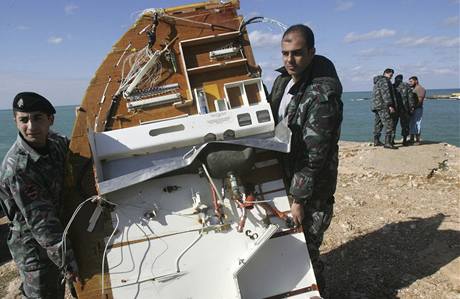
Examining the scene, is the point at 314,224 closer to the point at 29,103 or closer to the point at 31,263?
the point at 31,263

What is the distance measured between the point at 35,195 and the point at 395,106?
968 cm

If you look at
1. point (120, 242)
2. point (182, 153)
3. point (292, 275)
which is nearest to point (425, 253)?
point (292, 275)

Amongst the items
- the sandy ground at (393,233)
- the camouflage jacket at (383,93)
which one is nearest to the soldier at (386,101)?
the camouflage jacket at (383,93)

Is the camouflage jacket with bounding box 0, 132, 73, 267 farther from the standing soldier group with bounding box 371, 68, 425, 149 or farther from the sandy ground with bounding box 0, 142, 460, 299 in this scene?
the standing soldier group with bounding box 371, 68, 425, 149

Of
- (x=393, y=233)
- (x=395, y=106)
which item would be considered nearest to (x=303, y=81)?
(x=393, y=233)

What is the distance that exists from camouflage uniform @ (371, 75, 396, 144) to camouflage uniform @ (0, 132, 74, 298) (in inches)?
348

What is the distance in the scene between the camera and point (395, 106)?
10461 millimetres

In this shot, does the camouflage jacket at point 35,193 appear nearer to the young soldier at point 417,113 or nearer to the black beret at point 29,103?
the black beret at point 29,103

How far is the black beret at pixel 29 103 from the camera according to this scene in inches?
110

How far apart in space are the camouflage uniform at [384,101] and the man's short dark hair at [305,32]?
7.88 metres

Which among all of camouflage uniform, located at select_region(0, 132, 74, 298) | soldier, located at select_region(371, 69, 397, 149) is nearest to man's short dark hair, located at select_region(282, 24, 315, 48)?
camouflage uniform, located at select_region(0, 132, 74, 298)

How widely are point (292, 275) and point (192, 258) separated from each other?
819mm

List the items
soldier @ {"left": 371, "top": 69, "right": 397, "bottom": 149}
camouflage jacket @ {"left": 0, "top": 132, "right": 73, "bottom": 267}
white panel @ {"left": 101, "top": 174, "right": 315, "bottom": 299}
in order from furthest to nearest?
1. soldier @ {"left": 371, "top": 69, "right": 397, "bottom": 149}
2. white panel @ {"left": 101, "top": 174, "right": 315, "bottom": 299}
3. camouflage jacket @ {"left": 0, "top": 132, "right": 73, "bottom": 267}

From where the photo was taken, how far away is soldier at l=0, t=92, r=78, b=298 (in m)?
2.81
